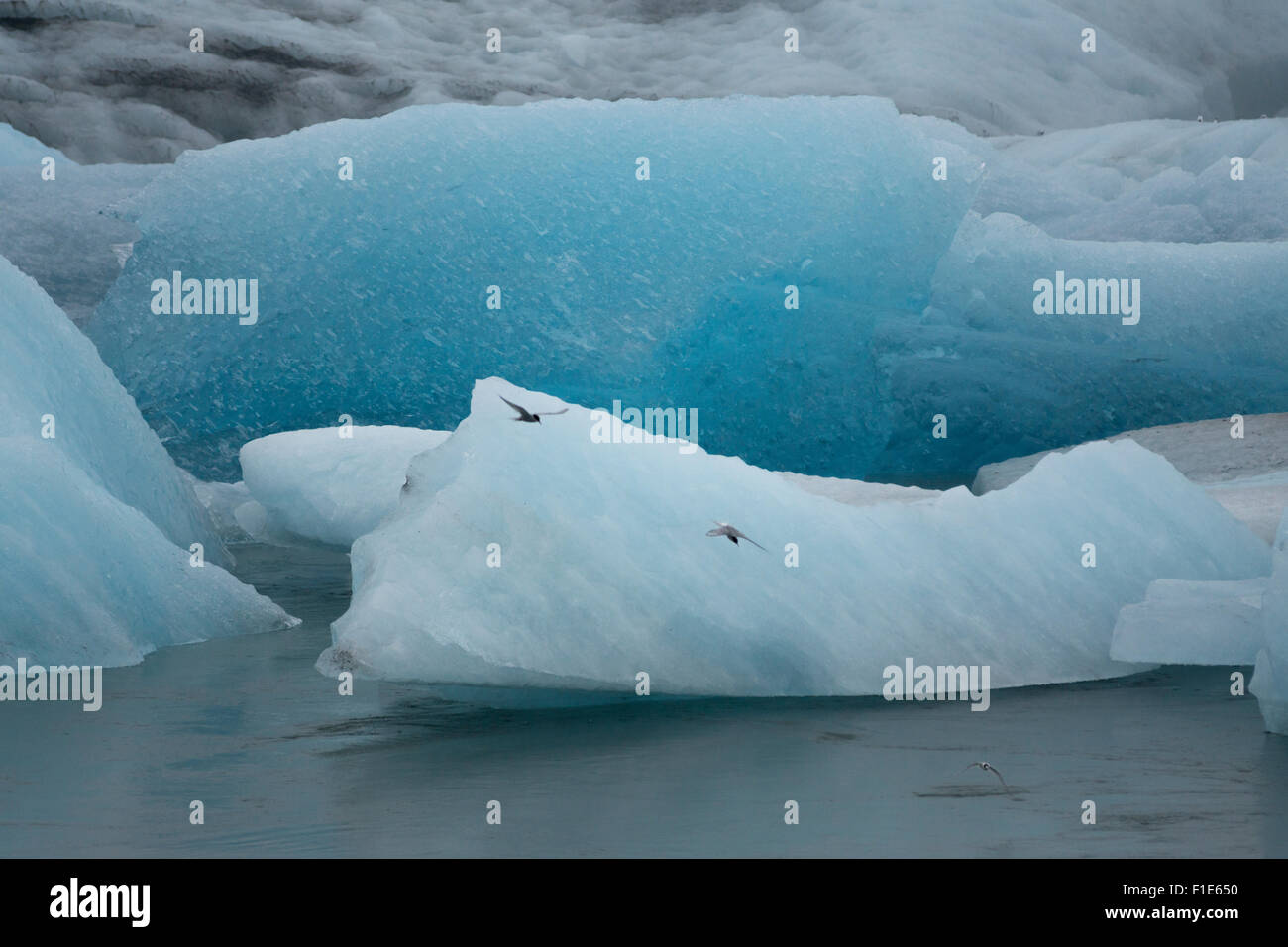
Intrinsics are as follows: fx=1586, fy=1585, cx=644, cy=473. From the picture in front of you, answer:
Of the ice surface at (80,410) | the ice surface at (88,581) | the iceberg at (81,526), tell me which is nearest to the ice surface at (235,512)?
the ice surface at (80,410)

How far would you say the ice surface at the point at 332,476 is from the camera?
623cm

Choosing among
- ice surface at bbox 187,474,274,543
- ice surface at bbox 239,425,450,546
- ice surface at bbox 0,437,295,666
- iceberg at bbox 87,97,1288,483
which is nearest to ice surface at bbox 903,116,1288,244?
iceberg at bbox 87,97,1288,483

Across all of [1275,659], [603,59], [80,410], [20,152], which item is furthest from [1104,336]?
[603,59]

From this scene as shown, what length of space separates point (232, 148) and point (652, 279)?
2.26 meters

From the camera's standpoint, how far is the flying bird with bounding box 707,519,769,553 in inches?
148

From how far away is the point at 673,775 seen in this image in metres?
2.91

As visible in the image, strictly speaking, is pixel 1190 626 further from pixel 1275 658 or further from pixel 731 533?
pixel 731 533

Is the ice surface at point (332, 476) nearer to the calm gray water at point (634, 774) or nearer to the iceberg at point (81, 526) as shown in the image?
the iceberg at point (81, 526)

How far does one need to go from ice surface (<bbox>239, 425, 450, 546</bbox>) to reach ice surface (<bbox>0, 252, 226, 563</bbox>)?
0.66m

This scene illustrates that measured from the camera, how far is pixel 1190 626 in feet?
12.8

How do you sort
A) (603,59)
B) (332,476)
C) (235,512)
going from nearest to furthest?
(332,476)
(235,512)
(603,59)

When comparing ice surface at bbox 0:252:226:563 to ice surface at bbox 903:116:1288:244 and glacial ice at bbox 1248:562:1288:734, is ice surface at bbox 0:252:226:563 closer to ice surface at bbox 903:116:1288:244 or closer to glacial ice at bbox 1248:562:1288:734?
glacial ice at bbox 1248:562:1288:734

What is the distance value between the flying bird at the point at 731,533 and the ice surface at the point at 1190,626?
94 cm

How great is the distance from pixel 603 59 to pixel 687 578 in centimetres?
1359
